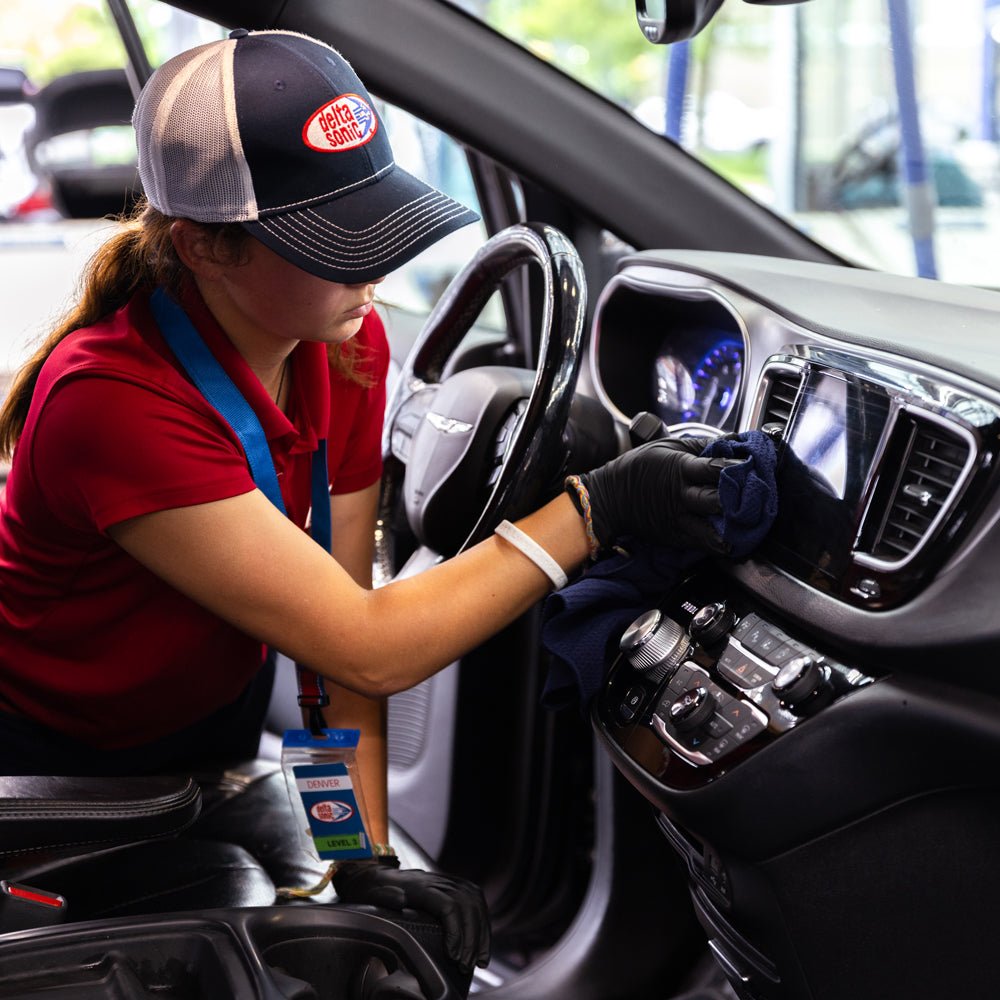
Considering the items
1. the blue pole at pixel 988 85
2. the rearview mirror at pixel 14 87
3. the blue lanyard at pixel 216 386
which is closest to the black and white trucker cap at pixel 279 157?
the blue lanyard at pixel 216 386

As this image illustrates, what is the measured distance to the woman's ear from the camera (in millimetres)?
1138

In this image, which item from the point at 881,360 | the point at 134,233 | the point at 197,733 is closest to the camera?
the point at 881,360

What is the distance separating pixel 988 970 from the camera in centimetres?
100

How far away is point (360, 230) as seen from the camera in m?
1.11

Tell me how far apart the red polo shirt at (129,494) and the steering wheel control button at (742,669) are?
0.46 meters

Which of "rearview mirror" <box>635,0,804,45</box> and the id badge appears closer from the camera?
"rearview mirror" <box>635,0,804,45</box>

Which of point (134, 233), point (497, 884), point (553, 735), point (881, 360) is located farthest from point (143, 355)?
point (497, 884)

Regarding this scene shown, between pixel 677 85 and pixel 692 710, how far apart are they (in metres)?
2.62

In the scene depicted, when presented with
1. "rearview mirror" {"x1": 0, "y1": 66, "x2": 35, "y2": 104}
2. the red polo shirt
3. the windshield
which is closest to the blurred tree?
the windshield

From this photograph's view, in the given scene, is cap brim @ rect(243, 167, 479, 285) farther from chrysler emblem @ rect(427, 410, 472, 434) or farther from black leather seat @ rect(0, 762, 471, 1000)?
black leather seat @ rect(0, 762, 471, 1000)

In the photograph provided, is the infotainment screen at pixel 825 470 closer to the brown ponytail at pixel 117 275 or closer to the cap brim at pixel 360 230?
the cap brim at pixel 360 230

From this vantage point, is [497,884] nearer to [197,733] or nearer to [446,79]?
[197,733]

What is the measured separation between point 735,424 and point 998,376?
0.33 meters

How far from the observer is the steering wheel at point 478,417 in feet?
4.00
